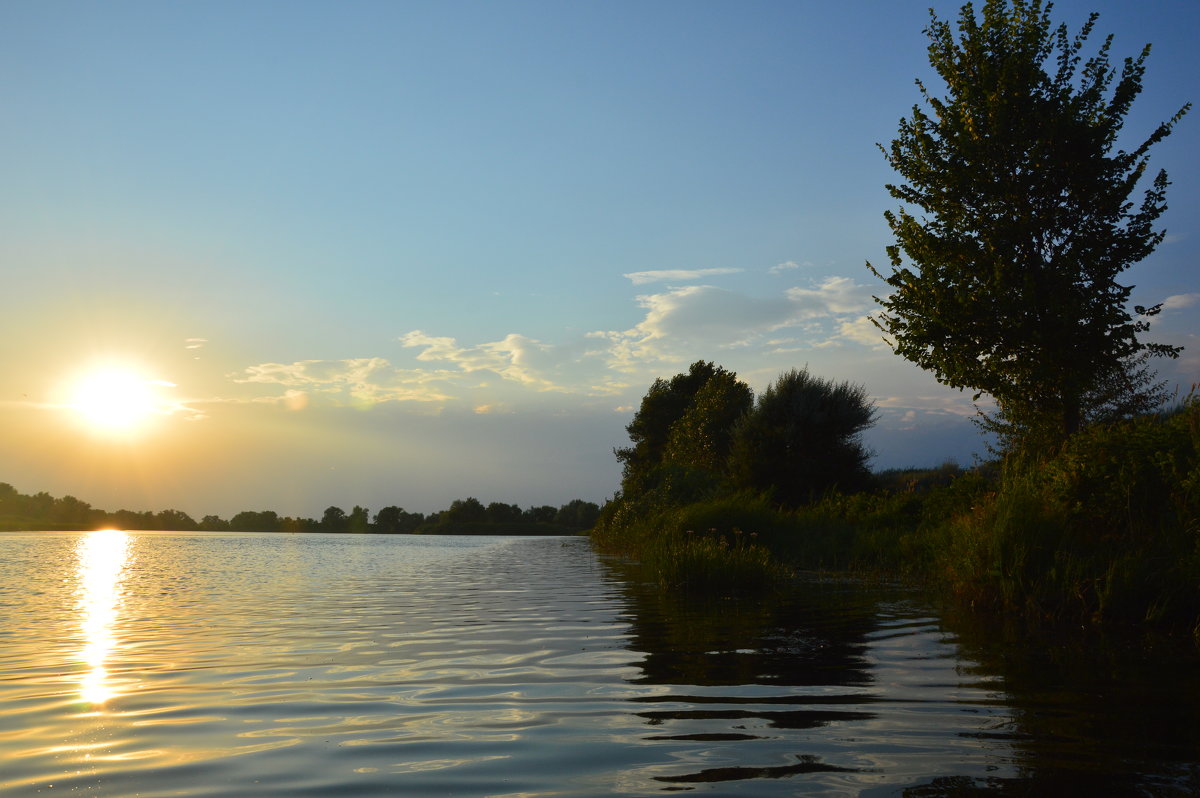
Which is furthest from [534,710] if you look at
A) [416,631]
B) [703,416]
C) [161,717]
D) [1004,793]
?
[703,416]

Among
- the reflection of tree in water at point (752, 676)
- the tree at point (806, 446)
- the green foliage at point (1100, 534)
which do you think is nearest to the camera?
the reflection of tree in water at point (752, 676)

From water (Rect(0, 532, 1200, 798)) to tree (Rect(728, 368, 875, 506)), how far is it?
68.6 ft

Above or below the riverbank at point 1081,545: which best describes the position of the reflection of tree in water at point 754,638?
below

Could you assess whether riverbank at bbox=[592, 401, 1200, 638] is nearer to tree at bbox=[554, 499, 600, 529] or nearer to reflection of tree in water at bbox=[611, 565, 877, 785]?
reflection of tree in water at bbox=[611, 565, 877, 785]

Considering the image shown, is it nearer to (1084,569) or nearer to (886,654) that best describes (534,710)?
(886,654)

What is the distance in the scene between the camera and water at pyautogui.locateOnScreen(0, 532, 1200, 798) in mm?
4230

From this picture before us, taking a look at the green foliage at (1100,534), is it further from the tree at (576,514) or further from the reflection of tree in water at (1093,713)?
the tree at (576,514)

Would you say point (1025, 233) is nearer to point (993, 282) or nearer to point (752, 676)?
point (993, 282)

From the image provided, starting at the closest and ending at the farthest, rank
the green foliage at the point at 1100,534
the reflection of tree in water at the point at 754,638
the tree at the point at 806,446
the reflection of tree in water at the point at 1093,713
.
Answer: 1. the reflection of tree in water at the point at 1093,713
2. the reflection of tree in water at the point at 754,638
3. the green foliage at the point at 1100,534
4. the tree at the point at 806,446

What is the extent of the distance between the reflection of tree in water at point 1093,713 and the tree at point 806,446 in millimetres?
23480

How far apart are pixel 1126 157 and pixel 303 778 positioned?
23.5 meters

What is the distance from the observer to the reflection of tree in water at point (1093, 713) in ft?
13.5

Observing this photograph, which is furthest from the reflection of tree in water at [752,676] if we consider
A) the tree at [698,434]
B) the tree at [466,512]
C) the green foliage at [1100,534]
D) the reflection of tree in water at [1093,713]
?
the tree at [466,512]

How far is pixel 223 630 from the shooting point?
1044 cm
